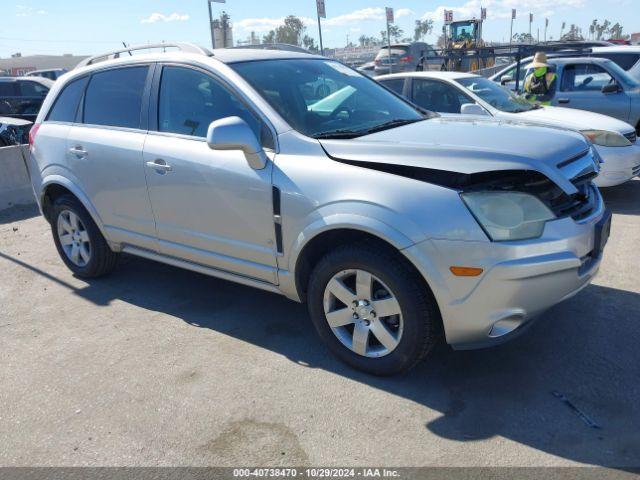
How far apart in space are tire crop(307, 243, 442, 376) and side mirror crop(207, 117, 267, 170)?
2.61 feet

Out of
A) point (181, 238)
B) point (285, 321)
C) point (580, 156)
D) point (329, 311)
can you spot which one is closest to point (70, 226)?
point (181, 238)

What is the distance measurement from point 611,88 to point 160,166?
24.1 ft

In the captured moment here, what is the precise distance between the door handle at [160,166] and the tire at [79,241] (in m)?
1.18

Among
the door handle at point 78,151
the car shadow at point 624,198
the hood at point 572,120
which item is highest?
the door handle at point 78,151

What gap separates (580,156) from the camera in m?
3.23

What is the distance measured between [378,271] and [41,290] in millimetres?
3363

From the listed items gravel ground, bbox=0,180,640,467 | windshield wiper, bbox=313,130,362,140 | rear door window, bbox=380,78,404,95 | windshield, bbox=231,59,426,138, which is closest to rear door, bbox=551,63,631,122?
rear door window, bbox=380,78,404,95

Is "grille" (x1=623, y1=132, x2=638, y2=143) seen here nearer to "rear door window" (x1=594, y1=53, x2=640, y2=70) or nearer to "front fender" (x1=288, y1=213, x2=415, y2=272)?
"rear door window" (x1=594, y1=53, x2=640, y2=70)

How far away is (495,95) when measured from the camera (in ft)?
24.6

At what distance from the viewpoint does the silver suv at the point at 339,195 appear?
2.83 meters

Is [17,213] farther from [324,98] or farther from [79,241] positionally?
[324,98]

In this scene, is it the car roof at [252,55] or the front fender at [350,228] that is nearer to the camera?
the front fender at [350,228]

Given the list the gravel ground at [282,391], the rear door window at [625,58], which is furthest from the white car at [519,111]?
the rear door window at [625,58]

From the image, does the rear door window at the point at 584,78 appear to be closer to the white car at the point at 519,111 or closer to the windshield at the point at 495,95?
the white car at the point at 519,111
